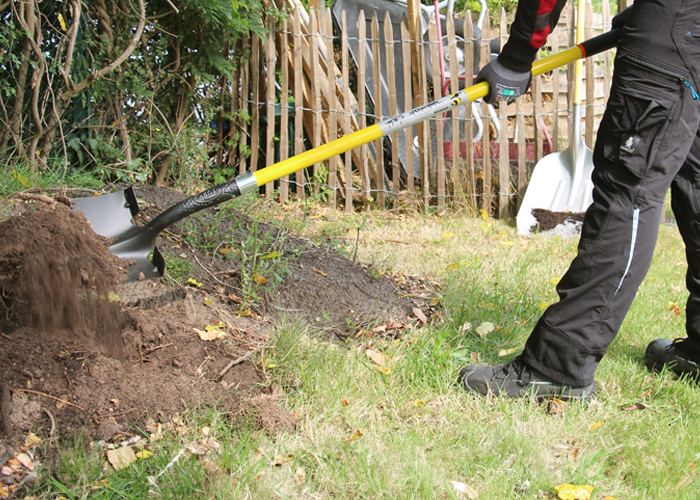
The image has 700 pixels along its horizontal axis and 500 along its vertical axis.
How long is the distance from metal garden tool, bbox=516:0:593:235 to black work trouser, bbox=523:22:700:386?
105 inches

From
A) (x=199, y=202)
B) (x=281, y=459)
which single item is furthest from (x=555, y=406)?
(x=199, y=202)

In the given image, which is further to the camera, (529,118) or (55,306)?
(529,118)

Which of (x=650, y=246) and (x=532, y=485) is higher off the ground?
(x=650, y=246)

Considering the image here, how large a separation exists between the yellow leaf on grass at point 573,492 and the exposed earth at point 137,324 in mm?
836

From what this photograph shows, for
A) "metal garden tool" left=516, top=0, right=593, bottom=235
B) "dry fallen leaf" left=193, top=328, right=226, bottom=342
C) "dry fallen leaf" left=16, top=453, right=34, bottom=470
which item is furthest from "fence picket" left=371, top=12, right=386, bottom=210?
"dry fallen leaf" left=16, top=453, right=34, bottom=470

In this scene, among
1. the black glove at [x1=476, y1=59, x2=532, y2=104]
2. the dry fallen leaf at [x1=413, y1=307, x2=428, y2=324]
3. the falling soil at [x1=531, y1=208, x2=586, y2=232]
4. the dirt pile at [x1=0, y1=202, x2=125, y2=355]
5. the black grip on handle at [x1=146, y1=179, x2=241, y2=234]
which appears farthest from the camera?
the falling soil at [x1=531, y1=208, x2=586, y2=232]

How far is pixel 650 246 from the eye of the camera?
1768mm

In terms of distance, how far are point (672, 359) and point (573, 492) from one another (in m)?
1.01

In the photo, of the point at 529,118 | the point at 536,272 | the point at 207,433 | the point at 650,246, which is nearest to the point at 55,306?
the point at 207,433

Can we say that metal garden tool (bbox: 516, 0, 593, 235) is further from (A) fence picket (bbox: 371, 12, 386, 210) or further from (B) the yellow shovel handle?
(B) the yellow shovel handle

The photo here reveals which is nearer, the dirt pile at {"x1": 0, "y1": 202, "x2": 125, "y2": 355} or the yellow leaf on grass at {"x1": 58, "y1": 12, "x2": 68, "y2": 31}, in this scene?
the dirt pile at {"x1": 0, "y1": 202, "x2": 125, "y2": 355}

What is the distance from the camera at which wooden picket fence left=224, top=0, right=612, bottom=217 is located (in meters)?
4.74

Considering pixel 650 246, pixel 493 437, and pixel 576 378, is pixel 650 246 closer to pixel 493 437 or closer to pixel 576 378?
pixel 576 378

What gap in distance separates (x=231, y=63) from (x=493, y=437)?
4.08 m
